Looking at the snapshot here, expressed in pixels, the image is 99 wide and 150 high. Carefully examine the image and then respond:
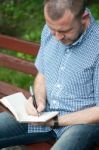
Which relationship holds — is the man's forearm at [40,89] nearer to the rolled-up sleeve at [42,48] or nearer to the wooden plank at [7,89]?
the rolled-up sleeve at [42,48]

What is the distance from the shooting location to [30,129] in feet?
15.1

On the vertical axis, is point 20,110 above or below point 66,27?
below

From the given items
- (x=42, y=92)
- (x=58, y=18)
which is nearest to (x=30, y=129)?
(x=42, y=92)

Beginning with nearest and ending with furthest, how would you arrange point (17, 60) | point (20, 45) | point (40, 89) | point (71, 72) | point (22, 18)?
point (71, 72), point (40, 89), point (20, 45), point (17, 60), point (22, 18)

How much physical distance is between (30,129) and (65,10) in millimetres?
1026

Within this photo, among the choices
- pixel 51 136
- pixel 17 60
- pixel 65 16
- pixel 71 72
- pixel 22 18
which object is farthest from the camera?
pixel 22 18

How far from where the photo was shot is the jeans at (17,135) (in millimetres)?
4594

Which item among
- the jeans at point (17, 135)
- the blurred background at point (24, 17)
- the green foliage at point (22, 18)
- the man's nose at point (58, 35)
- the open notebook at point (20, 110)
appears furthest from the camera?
the green foliage at point (22, 18)

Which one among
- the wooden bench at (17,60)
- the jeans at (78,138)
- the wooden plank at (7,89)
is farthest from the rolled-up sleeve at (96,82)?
the wooden plank at (7,89)

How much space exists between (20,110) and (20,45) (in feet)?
3.83

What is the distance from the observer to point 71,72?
14.4 ft

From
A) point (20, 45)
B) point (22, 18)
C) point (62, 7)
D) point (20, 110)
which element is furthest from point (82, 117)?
point (22, 18)

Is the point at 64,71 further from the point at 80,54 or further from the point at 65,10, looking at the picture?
the point at 65,10

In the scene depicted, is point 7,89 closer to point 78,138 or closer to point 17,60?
point 17,60
